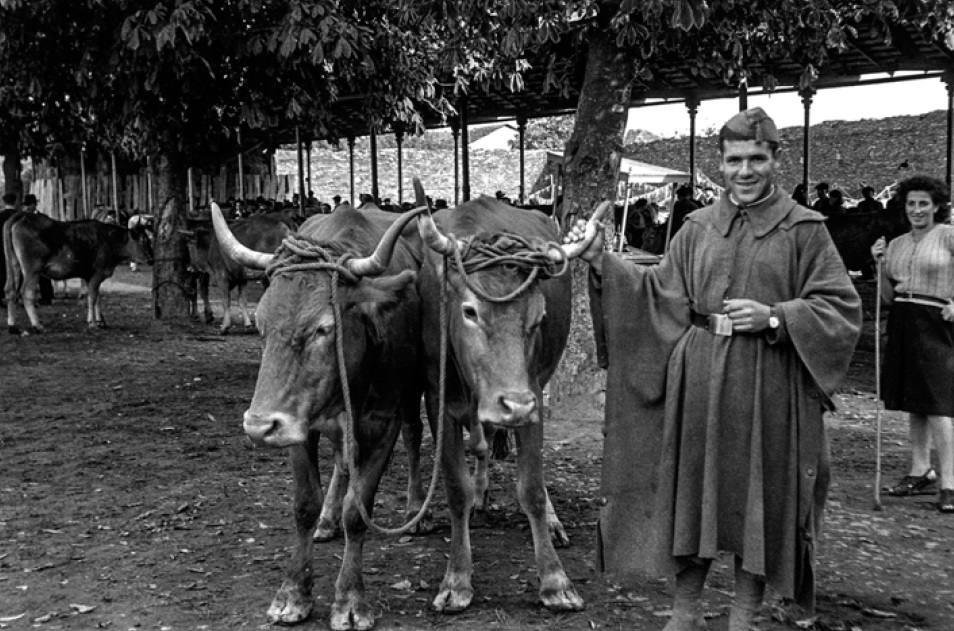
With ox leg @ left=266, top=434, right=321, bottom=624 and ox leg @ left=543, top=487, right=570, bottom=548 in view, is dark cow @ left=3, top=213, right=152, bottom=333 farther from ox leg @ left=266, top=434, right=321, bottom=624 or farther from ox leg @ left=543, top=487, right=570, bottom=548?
ox leg @ left=266, top=434, right=321, bottom=624

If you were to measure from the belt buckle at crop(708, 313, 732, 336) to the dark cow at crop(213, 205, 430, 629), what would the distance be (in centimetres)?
138

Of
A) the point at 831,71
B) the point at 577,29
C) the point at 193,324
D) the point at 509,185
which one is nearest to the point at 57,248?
the point at 193,324

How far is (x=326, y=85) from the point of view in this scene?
12.7 m

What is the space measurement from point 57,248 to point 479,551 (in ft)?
39.2

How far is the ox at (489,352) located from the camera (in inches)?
170

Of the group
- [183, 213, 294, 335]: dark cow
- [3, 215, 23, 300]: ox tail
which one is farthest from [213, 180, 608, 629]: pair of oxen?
[3, 215, 23, 300]: ox tail

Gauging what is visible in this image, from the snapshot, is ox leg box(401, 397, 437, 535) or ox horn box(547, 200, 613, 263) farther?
ox leg box(401, 397, 437, 535)

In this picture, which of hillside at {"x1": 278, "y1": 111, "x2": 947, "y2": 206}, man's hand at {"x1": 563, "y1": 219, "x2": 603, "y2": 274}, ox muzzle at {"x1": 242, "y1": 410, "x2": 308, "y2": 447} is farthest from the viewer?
hillside at {"x1": 278, "y1": 111, "x2": 947, "y2": 206}

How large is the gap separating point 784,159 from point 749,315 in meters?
33.1

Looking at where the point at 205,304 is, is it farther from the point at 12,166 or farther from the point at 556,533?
the point at 556,533

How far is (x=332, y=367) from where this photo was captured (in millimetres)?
4359

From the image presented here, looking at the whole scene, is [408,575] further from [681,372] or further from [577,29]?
[577,29]

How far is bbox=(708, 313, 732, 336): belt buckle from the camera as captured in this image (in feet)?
13.0

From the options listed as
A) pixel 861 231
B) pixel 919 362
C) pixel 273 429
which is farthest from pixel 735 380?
pixel 861 231
